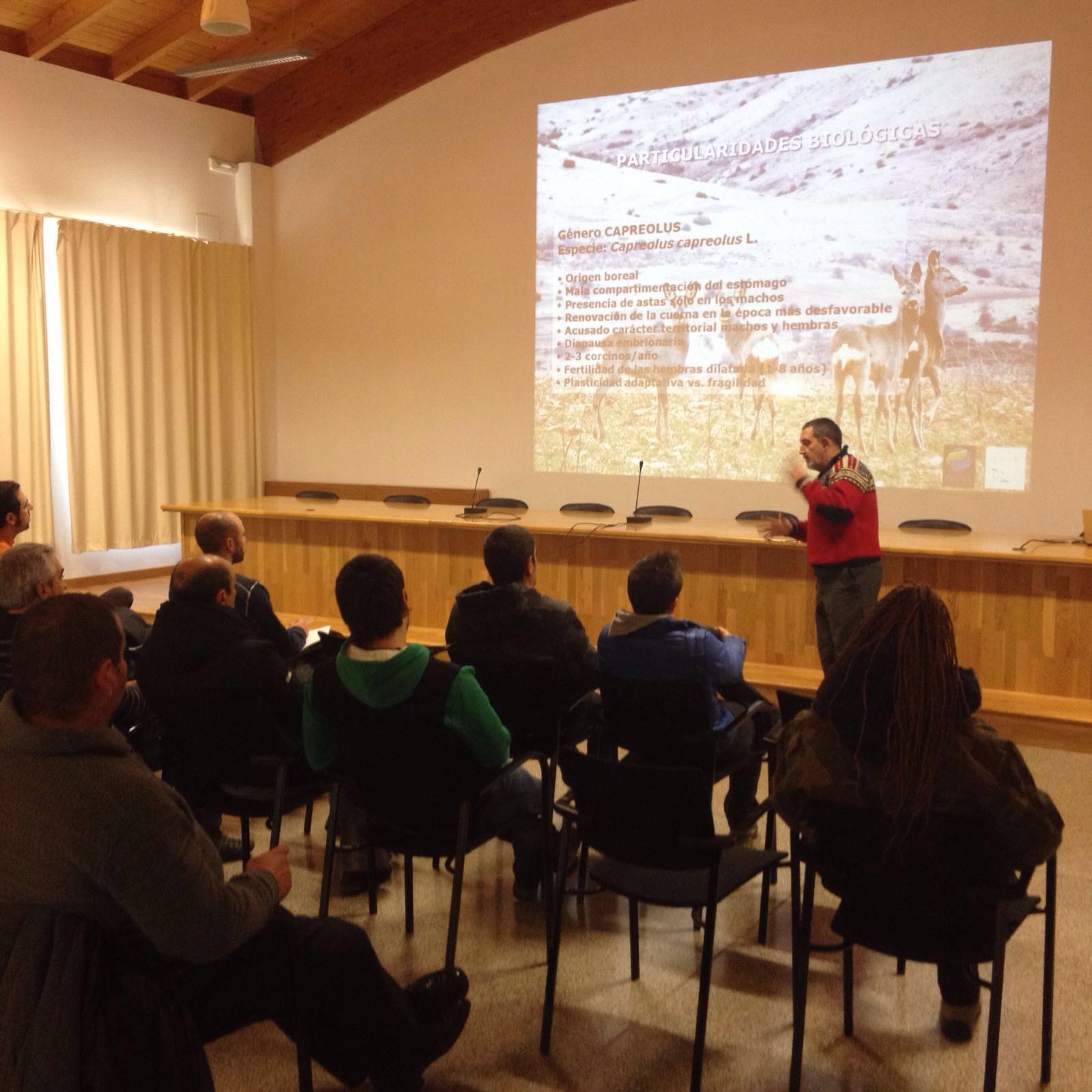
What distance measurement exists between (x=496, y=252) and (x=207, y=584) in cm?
558

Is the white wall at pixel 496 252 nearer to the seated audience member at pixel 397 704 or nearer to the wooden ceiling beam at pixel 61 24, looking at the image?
the wooden ceiling beam at pixel 61 24

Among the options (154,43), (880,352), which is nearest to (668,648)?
(880,352)

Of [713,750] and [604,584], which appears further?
[604,584]

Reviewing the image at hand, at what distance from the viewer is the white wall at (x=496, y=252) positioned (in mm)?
6266

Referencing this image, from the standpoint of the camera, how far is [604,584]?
18.2 feet

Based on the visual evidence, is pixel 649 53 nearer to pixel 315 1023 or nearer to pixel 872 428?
pixel 872 428

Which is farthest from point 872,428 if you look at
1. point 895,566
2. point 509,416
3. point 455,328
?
point 455,328

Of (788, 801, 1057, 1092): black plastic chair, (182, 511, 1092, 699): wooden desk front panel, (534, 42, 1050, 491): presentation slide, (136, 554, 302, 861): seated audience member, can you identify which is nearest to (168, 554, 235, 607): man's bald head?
(136, 554, 302, 861): seated audience member

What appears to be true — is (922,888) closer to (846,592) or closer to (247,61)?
(846,592)

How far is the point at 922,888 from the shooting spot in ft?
6.53

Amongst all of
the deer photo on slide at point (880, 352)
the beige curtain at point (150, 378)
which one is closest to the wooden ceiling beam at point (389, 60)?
the beige curtain at point (150, 378)

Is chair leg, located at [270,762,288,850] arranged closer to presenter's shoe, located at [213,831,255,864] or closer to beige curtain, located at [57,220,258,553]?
presenter's shoe, located at [213,831,255,864]

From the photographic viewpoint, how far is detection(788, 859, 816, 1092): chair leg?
2105 mm

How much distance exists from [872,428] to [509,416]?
264cm
